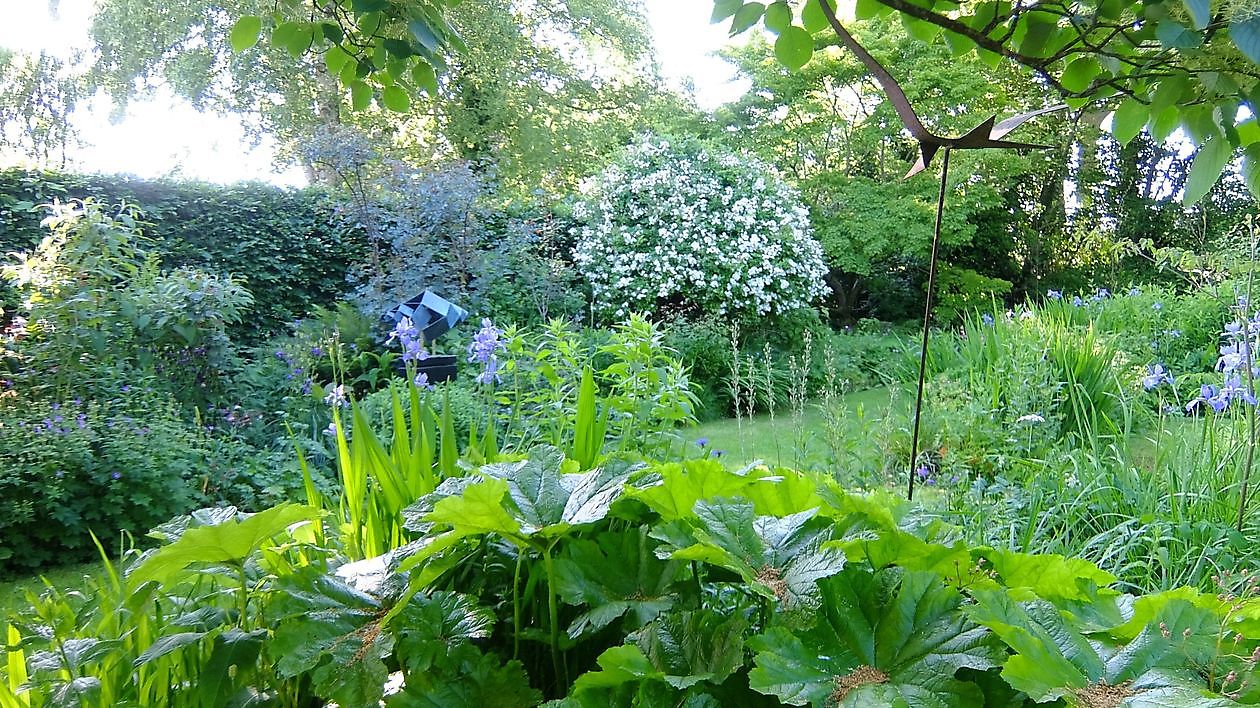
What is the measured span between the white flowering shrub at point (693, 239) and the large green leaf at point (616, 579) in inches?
Answer: 240

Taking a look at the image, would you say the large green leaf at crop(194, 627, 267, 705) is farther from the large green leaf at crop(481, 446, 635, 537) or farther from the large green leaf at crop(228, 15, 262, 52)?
the large green leaf at crop(228, 15, 262, 52)

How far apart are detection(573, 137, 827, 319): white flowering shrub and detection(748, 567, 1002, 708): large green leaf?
6222mm

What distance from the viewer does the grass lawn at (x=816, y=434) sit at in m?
2.87

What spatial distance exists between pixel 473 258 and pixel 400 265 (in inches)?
24.2

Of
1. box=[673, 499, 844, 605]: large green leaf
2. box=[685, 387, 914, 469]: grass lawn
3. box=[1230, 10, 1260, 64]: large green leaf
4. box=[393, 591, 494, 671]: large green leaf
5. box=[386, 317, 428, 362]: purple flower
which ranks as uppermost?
box=[1230, 10, 1260, 64]: large green leaf

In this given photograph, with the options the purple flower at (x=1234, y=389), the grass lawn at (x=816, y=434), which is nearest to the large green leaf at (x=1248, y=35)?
the grass lawn at (x=816, y=434)

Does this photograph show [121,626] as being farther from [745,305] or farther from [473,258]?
[745,305]

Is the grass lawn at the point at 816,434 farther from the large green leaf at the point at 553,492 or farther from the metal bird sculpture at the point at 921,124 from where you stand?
the large green leaf at the point at 553,492

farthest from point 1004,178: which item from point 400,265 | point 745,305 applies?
point 400,265

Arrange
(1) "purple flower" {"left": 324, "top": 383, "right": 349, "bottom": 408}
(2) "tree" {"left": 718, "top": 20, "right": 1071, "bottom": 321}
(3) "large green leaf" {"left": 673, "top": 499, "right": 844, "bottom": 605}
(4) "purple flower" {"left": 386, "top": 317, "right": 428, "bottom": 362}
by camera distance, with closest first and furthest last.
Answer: (3) "large green leaf" {"left": 673, "top": 499, "right": 844, "bottom": 605} < (1) "purple flower" {"left": 324, "top": 383, "right": 349, "bottom": 408} < (4) "purple flower" {"left": 386, "top": 317, "right": 428, "bottom": 362} < (2) "tree" {"left": 718, "top": 20, "right": 1071, "bottom": 321}

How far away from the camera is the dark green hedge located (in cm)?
620

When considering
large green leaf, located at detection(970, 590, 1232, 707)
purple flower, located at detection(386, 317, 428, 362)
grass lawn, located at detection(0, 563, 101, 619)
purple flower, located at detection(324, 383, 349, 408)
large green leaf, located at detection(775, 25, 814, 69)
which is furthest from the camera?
grass lawn, located at detection(0, 563, 101, 619)

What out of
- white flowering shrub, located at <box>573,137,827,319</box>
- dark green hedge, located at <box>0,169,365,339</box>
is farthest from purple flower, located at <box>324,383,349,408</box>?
white flowering shrub, located at <box>573,137,827,319</box>

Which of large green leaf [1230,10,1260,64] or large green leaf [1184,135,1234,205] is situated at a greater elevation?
large green leaf [1230,10,1260,64]
